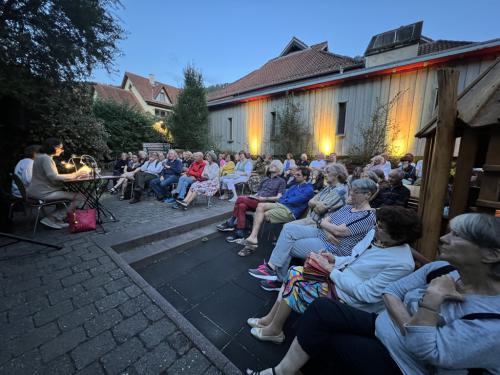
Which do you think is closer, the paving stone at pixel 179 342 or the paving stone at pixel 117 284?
the paving stone at pixel 179 342

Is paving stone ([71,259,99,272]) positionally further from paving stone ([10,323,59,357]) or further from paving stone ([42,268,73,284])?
paving stone ([10,323,59,357])

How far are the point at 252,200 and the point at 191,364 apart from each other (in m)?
2.42

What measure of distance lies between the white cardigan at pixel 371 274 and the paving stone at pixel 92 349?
1605 mm

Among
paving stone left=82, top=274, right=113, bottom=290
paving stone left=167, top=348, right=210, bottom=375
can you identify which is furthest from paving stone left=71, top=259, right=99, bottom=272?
paving stone left=167, top=348, right=210, bottom=375

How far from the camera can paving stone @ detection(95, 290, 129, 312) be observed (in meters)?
1.82

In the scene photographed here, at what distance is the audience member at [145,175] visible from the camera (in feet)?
17.5

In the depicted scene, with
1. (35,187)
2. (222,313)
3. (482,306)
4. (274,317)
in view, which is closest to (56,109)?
(35,187)

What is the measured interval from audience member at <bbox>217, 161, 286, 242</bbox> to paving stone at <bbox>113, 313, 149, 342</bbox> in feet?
6.26

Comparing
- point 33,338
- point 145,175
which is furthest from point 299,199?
point 145,175

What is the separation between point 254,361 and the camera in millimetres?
1548

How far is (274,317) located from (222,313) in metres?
0.56

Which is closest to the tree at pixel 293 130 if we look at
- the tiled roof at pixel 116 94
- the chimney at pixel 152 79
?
the tiled roof at pixel 116 94

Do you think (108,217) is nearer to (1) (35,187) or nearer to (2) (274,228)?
(1) (35,187)

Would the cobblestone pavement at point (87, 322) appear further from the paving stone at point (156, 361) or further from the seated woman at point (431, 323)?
the seated woman at point (431, 323)
